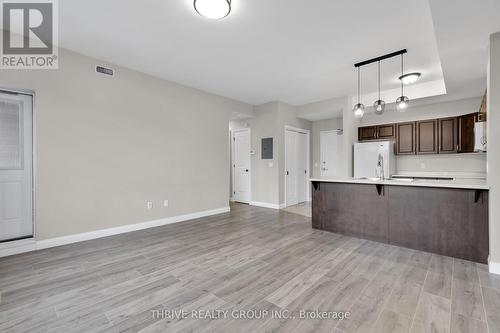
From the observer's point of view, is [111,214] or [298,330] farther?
[111,214]

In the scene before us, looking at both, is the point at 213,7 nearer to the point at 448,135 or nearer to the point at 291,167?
the point at 291,167

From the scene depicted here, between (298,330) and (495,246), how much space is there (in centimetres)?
252

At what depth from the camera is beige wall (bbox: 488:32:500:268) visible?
2.46 m

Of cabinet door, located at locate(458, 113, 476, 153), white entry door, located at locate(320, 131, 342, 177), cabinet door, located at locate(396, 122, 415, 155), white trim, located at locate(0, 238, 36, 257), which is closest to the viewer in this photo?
white trim, located at locate(0, 238, 36, 257)

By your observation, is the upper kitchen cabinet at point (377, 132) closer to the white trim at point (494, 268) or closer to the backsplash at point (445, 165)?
the backsplash at point (445, 165)

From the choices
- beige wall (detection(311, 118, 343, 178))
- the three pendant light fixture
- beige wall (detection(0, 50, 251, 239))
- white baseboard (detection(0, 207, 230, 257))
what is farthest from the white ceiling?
white baseboard (detection(0, 207, 230, 257))

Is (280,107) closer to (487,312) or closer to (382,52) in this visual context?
(382,52)

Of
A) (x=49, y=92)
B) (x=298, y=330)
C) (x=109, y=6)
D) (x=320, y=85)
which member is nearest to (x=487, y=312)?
(x=298, y=330)

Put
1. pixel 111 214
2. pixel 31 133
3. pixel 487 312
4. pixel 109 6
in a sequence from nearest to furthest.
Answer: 1. pixel 487 312
2. pixel 109 6
3. pixel 31 133
4. pixel 111 214

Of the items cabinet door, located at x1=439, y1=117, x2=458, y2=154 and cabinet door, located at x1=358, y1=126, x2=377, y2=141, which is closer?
cabinet door, located at x1=439, y1=117, x2=458, y2=154

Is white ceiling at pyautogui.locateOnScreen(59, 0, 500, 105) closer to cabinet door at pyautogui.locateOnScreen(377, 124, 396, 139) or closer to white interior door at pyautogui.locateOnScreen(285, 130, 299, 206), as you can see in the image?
cabinet door at pyautogui.locateOnScreen(377, 124, 396, 139)

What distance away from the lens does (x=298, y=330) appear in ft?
5.30

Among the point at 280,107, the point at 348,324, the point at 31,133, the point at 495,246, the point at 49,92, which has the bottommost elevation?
the point at 348,324

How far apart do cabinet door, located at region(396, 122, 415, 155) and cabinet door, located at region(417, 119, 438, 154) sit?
12cm
